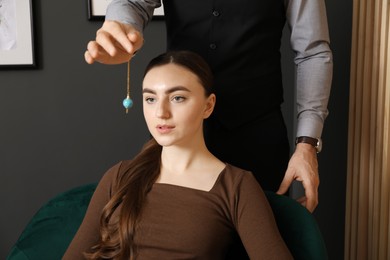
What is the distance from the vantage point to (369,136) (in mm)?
2119

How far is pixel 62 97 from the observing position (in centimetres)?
255

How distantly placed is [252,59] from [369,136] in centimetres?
69

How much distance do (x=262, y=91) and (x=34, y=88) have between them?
1.25 meters

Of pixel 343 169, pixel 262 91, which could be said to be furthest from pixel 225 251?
pixel 343 169

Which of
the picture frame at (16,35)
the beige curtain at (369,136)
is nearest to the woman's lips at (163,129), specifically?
the beige curtain at (369,136)

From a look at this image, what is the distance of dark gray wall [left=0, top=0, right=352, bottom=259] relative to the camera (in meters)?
2.51

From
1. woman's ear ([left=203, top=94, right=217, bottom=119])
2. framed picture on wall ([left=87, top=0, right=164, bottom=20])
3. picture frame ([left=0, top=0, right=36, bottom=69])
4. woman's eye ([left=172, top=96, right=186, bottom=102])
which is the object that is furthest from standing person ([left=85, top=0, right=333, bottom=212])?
picture frame ([left=0, top=0, right=36, bottom=69])

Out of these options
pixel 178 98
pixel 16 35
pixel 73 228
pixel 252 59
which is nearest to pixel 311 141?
pixel 252 59

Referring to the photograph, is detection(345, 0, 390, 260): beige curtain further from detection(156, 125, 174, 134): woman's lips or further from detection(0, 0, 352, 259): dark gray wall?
detection(156, 125, 174, 134): woman's lips

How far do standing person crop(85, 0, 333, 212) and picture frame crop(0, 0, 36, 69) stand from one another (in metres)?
0.95

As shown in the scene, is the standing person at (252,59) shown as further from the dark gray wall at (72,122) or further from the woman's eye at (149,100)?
the dark gray wall at (72,122)

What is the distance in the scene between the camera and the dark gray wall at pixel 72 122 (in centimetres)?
251

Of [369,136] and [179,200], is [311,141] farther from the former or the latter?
[369,136]

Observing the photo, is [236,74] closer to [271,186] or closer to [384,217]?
[271,186]
